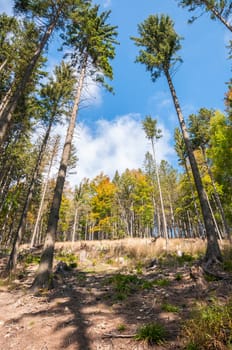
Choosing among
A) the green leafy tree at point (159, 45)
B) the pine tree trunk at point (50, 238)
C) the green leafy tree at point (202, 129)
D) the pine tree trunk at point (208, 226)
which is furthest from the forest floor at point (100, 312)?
the green leafy tree at point (202, 129)

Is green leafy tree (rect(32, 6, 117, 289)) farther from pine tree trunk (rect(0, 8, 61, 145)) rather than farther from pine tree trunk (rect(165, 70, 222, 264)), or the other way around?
pine tree trunk (rect(165, 70, 222, 264))

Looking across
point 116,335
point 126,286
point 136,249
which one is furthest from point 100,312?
point 136,249

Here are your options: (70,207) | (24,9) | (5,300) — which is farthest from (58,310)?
(70,207)

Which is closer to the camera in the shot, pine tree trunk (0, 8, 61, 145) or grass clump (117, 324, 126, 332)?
grass clump (117, 324, 126, 332)

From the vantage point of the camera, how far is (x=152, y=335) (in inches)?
110

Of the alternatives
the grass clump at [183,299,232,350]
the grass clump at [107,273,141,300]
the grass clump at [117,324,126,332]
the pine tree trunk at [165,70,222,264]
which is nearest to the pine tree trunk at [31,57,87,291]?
the grass clump at [107,273,141,300]

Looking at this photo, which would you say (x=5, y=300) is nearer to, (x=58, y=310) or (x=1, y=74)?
(x=58, y=310)

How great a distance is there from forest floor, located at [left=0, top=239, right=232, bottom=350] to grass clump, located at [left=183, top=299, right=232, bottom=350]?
211 millimetres

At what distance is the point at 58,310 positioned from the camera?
4.29 meters

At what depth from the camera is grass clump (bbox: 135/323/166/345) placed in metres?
2.74

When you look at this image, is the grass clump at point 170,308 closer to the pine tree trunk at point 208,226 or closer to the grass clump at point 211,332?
the grass clump at point 211,332

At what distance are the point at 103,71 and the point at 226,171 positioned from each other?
37.7ft

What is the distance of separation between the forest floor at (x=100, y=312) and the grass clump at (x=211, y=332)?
8.3 inches

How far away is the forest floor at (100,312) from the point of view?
2990 mm
